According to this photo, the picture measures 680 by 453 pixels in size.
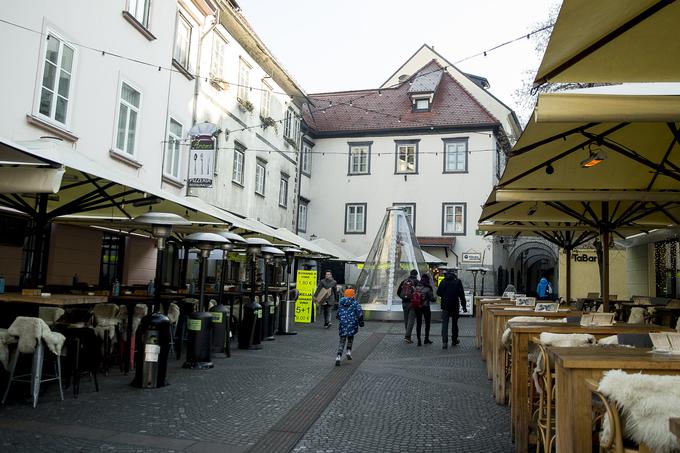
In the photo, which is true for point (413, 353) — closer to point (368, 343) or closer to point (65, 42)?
point (368, 343)

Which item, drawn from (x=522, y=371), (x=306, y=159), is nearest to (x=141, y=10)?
(x=522, y=371)

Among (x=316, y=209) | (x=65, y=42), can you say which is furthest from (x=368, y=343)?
(x=316, y=209)

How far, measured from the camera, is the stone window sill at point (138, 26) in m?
14.7

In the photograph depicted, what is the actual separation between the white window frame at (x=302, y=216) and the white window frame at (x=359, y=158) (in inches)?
122

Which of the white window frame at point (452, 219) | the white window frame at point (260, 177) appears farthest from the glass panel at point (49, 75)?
the white window frame at point (452, 219)

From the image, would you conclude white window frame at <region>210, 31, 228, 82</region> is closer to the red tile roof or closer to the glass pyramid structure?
the glass pyramid structure

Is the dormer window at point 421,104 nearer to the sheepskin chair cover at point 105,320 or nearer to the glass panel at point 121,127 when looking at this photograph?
the glass panel at point 121,127

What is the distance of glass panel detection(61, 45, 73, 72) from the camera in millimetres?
12773

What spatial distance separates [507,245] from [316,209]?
11.3 m

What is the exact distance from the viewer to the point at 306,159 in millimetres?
34781

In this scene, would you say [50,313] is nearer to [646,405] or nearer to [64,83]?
Answer: [64,83]

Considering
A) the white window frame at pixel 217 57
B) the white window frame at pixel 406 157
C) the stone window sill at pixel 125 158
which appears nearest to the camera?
the stone window sill at pixel 125 158

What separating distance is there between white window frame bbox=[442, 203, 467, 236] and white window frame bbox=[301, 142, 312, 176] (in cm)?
787

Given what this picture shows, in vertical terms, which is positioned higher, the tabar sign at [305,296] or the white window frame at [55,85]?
the white window frame at [55,85]
